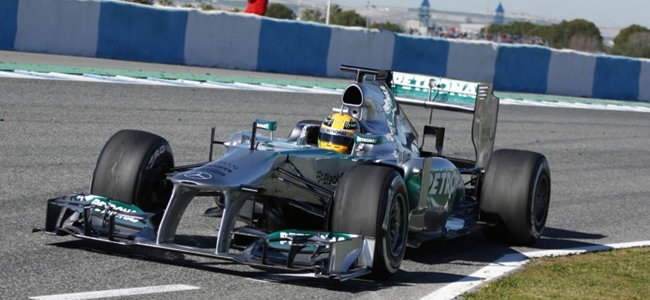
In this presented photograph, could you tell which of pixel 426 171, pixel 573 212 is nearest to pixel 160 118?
pixel 573 212

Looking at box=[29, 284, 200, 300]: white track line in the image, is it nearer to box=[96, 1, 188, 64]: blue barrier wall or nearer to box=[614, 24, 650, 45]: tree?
box=[96, 1, 188, 64]: blue barrier wall

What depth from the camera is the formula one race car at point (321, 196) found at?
6812 millimetres

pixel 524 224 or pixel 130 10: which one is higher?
pixel 130 10

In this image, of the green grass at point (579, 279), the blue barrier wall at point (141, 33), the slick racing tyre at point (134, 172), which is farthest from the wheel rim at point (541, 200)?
the blue barrier wall at point (141, 33)

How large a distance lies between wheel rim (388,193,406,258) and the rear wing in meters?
2.66

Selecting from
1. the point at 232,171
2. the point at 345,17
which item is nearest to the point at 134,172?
the point at 232,171

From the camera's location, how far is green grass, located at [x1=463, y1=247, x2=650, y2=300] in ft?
23.2

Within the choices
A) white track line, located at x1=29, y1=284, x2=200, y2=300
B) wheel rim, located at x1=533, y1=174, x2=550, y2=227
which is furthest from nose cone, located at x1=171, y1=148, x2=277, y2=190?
wheel rim, located at x1=533, y1=174, x2=550, y2=227

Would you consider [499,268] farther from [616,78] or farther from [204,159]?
[616,78]

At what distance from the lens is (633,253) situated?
30.0ft

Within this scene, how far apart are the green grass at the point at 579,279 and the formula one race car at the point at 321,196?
622mm

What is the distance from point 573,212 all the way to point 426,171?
3.59m

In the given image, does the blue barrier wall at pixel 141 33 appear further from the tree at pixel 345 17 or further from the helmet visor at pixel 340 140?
the tree at pixel 345 17

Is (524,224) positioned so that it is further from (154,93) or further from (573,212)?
(154,93)
